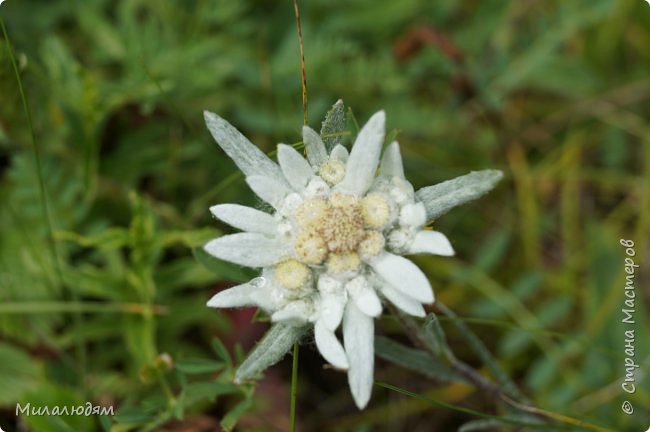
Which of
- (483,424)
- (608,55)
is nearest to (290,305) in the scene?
(483,424)

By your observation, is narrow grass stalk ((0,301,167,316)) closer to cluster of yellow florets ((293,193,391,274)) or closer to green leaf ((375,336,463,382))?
green leaf ((375,336,463,382))

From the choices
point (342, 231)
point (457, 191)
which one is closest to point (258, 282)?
point (342, 231)

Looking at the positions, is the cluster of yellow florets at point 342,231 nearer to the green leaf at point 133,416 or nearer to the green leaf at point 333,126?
the green leaf at point 333,126

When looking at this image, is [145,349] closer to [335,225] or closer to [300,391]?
[300,391]

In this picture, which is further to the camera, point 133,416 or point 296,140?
point 296,140

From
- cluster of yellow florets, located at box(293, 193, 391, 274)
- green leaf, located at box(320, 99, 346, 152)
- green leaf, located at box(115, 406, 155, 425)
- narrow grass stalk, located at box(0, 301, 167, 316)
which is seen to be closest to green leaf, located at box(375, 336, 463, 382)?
cluster of yellow florets, located at box(293, 193, 391, 274)

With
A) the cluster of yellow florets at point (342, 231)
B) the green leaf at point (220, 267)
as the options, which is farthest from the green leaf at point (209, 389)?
the cluster of yellow florets at point (342, 231)

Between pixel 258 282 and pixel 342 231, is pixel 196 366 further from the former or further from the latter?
pixel 342 231
